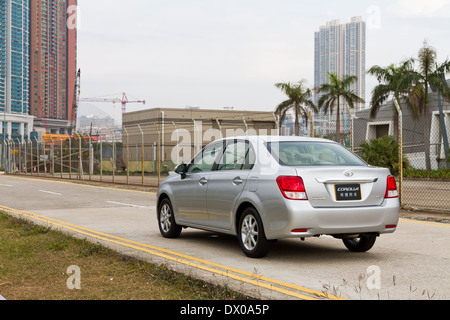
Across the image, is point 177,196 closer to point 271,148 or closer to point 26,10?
point 271,148

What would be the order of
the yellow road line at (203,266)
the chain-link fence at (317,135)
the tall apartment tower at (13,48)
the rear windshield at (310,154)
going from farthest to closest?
the tall apartment tower at (13,48) < the chain-link fence at (317,135) < the rear windshield at (310,154) < the yellow road line at (203,266)

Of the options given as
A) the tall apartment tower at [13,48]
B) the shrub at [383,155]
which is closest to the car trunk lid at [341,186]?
the shrub at [383,155]

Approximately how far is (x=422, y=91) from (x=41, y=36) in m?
171

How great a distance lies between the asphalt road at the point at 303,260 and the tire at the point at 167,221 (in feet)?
0.48

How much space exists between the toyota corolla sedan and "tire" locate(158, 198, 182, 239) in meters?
0.93

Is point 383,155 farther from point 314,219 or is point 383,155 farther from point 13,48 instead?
point 13,48

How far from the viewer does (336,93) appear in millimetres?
59156

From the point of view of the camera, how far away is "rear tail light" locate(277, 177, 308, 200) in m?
7.47

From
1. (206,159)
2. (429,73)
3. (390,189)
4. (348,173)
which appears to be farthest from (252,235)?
(429,73)

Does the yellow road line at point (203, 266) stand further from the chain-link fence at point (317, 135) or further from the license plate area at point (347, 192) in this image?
the chain-link fence at point (317, 135)

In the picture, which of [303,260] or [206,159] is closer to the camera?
[303,260]

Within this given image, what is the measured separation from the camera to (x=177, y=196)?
997 centimetres

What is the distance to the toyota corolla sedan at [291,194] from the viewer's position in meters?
7.47

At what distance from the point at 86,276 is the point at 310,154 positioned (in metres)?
3.38
